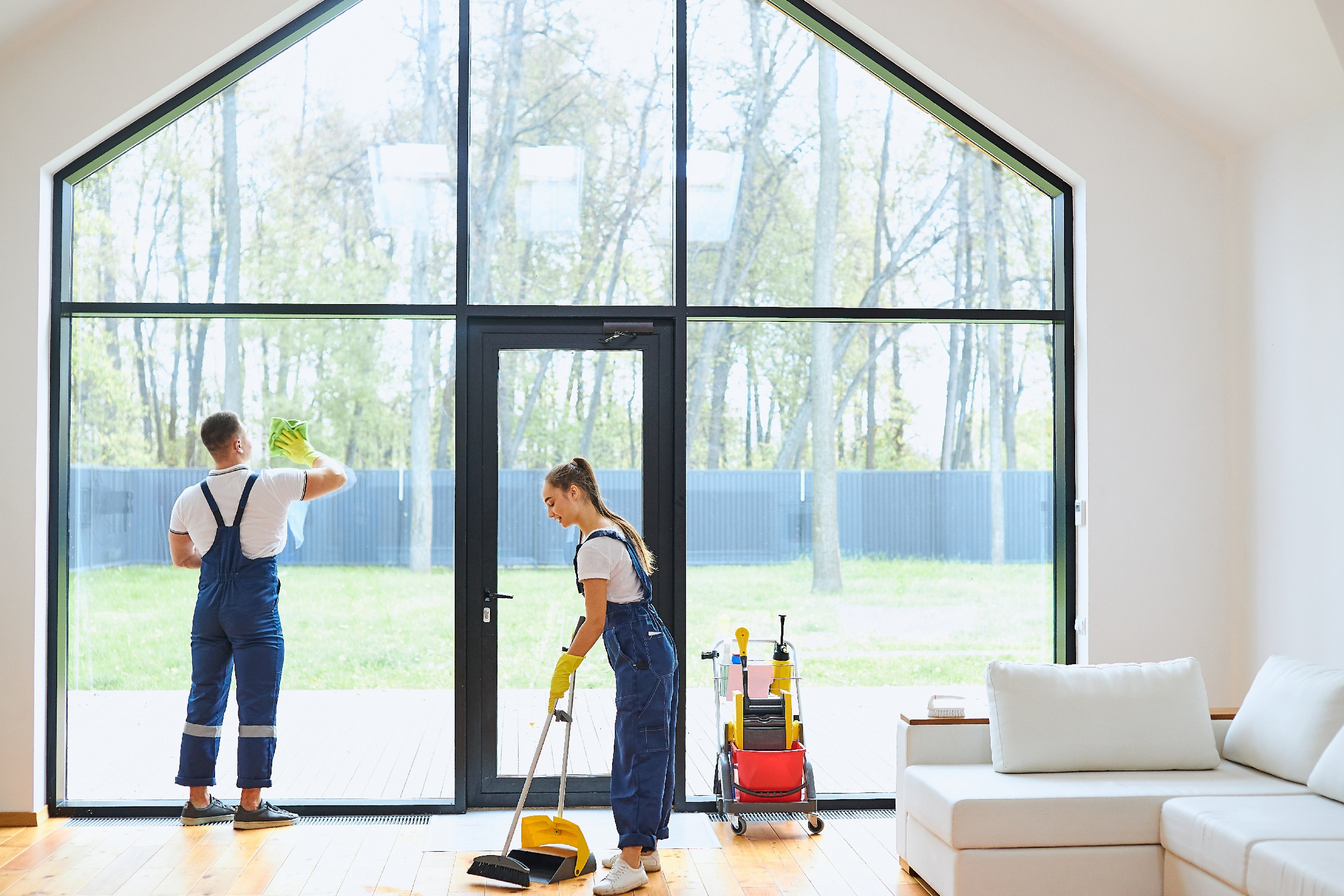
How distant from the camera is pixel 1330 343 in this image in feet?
14.5

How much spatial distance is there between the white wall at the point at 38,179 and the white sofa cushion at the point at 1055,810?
145 inches

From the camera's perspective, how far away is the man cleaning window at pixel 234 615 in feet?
15.4

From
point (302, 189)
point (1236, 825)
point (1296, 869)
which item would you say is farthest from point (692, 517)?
point (1296, 869)

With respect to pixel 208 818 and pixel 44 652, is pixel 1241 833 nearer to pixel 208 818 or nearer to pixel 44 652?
pixel 208 818

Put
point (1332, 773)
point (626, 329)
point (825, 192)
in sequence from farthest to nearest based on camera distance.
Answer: point (825, 192)
point (626, 329)
point (1332, 773)

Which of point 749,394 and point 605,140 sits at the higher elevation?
point 605,140

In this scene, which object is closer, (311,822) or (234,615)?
(234,615)

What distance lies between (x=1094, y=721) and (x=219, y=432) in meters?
3.60

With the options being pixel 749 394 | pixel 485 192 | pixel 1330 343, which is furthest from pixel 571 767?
pixel 1330 343

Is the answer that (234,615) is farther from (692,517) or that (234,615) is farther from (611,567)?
(692,517)

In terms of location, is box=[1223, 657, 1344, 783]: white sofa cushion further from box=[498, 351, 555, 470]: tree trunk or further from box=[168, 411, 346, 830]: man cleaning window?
box=[168, 411, 346, 830]: man cleaning window

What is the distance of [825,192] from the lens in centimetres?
519

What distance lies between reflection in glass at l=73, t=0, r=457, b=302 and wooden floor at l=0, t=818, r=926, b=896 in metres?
2.24

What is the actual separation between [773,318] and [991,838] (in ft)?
7.94
